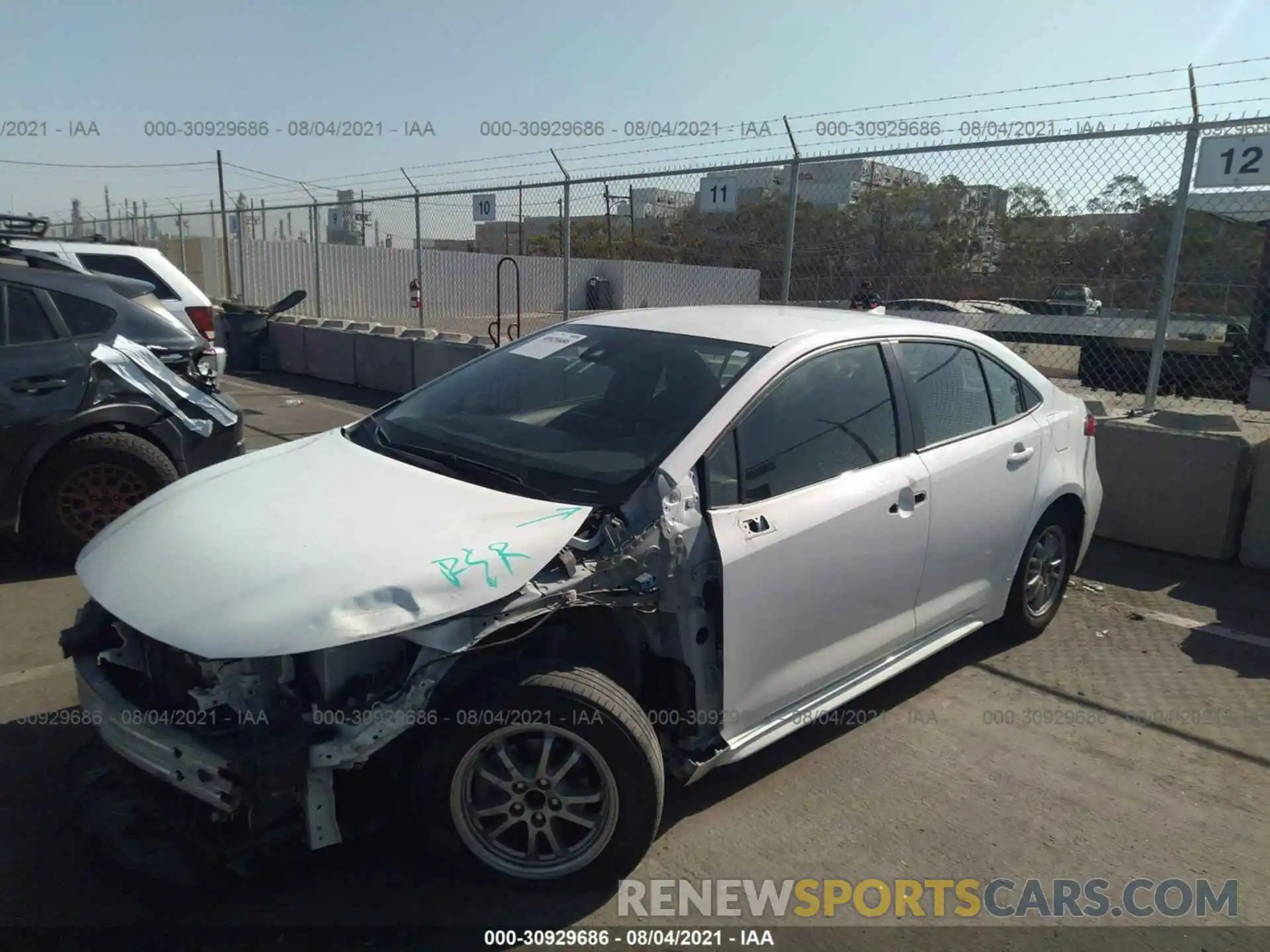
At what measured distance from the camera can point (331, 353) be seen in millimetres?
12617

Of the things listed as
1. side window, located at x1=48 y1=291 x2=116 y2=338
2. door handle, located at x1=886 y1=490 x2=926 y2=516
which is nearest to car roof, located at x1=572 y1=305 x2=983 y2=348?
A: door handle, located at x1=886 y1=490 x2=926 y2=516

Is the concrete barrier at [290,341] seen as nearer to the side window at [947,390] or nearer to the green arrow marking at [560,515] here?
the side window at [947,390]

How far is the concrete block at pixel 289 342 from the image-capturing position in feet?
A: 43.5

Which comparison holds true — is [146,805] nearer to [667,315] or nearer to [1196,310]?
[667,315]

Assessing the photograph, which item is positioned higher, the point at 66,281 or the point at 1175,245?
the point at 1175,245

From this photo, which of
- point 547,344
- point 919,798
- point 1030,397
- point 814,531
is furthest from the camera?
point 1030,397

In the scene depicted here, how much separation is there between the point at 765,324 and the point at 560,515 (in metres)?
1.42

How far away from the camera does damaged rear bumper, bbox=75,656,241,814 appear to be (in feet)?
7.62

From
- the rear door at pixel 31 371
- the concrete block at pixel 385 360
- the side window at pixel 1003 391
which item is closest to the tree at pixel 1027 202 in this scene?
the side window at pixel 1003 391

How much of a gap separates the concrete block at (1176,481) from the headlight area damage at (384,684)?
4532 mm

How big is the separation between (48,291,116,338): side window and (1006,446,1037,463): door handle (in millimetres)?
5147

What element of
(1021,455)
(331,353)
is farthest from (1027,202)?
(331,353)

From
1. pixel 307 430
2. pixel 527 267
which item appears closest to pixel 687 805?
pixel 307 430

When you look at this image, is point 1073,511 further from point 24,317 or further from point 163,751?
point 24,317
